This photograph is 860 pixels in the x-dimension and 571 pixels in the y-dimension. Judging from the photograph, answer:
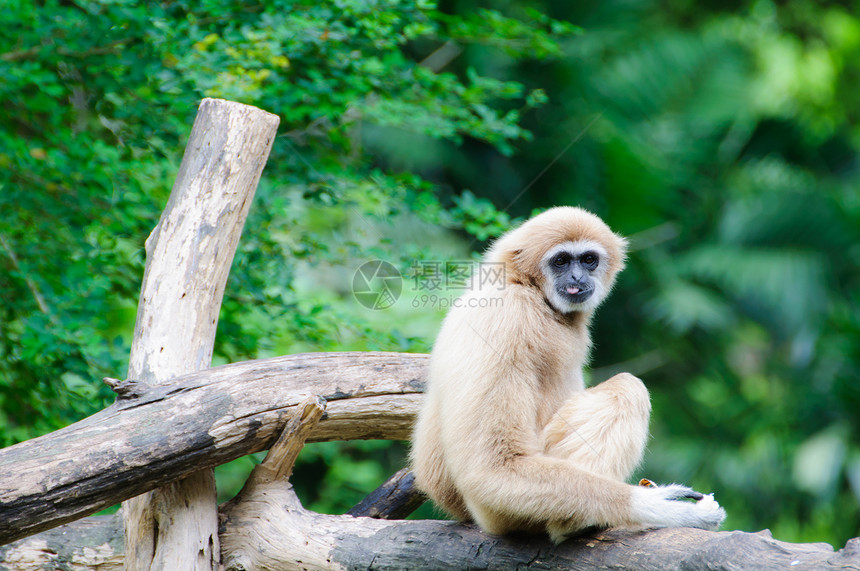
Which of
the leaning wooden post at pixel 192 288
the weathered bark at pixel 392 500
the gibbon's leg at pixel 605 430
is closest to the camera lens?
the gibbon's leg at pixel 605 430

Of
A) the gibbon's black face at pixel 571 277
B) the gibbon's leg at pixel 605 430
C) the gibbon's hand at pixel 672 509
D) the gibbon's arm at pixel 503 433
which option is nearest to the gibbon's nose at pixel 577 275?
the gibbon's black face at pixel 571 277

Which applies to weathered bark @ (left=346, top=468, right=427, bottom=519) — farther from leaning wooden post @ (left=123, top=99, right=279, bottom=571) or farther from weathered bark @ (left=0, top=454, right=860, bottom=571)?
leaning wooden post @ (left=123, top=99, right=279, bottom=571)

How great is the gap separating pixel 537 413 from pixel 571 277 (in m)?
0.75

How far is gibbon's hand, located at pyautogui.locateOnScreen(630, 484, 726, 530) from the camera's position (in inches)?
114

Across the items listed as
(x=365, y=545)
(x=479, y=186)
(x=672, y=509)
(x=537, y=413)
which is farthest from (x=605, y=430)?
(x=479, y=186)

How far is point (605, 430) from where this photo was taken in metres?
3.22

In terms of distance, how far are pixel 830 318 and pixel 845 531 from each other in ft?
11.1

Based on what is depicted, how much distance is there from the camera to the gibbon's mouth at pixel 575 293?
366 cm

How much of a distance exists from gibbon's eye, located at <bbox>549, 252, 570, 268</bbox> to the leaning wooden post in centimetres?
180

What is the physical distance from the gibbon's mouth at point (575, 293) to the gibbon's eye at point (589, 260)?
0.55 ft

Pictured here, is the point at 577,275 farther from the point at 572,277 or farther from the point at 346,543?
the point at 346,543

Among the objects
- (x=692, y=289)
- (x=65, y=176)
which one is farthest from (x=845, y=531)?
(x=65, y=176)

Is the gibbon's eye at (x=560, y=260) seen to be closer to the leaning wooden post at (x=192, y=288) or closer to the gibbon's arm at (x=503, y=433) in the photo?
the gibbon's arm at (x=503, y=433)

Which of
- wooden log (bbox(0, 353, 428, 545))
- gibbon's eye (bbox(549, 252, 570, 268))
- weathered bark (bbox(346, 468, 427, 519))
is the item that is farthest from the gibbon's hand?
weathered bark (bbox(346, 468, 427, 519))
